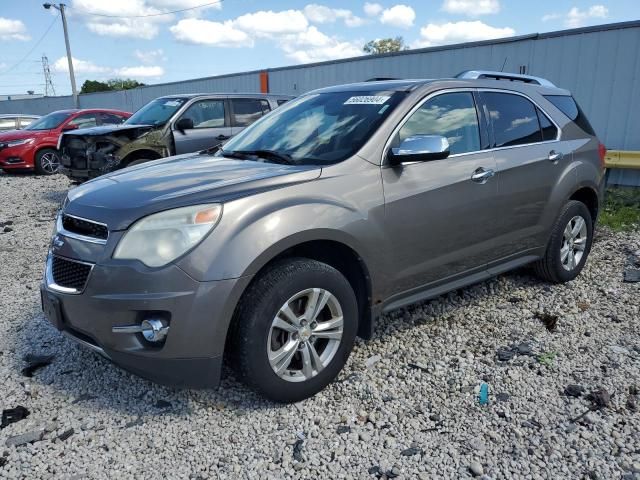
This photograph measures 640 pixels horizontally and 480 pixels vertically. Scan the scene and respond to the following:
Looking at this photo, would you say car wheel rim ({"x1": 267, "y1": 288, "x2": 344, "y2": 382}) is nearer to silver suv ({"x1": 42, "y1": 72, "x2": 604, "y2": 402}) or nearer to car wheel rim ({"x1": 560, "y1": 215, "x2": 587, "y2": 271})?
silver suv ({"x1": 42, "y1": 72, "x2": 604, "y2": 402})

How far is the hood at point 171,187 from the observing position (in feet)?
8.59

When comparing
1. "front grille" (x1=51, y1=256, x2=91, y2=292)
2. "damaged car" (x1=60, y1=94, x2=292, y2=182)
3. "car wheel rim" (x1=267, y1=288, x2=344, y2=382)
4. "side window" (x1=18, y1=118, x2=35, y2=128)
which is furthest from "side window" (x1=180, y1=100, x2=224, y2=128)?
"side window" (x1=18, y1=118, x2=35, y2=128)

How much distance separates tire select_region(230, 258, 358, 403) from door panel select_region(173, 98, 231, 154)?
19.9 feet

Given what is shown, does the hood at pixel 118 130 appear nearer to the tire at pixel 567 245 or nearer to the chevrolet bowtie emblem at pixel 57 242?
the chevrolet bowtie emblem at pixel 57 242

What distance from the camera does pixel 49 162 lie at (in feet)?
41.5

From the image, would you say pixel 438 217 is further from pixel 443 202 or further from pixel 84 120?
pixel 84 120

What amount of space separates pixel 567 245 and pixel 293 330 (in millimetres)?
2997

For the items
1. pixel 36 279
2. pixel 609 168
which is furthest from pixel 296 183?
pixel 609 168

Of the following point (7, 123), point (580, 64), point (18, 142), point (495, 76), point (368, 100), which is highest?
point (580, 64)

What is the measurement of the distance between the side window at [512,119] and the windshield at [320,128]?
88 centimetres

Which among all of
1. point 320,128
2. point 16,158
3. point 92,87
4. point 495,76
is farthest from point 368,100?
point 92,87

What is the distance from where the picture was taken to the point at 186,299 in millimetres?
2475

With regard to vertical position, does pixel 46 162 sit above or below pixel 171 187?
below

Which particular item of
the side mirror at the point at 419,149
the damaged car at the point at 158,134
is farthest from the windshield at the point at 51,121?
the side mirror at the point at 419,149
